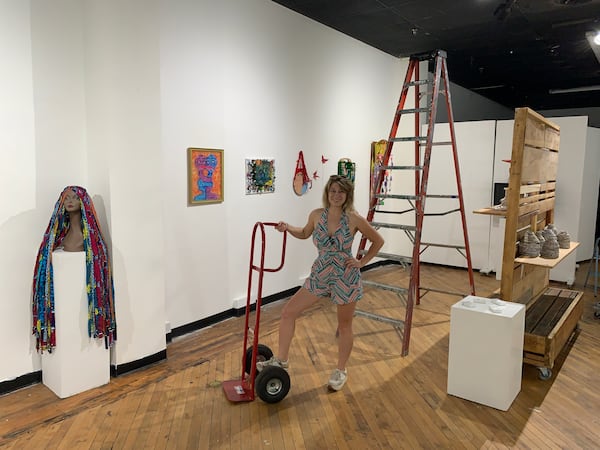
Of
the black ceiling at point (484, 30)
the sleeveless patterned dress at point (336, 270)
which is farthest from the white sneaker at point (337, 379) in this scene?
the black ceiling at point (484, 30)

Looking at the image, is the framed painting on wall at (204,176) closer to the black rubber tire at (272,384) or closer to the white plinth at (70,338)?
the white plinth at (70,338)

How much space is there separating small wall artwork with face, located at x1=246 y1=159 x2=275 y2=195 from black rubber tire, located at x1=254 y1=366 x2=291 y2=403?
244 cm

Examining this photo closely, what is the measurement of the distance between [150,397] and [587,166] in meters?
7.66

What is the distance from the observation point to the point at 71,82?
141 inches

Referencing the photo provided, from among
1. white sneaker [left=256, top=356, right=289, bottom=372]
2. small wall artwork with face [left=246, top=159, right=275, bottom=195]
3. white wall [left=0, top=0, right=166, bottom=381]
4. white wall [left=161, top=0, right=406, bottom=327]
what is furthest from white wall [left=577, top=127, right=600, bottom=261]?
white wall [left=0, top=0, right=166, bottom=381]

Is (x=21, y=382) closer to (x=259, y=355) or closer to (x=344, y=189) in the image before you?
(x=259, y=355)

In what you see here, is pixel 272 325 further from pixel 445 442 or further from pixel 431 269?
pixel 431 269

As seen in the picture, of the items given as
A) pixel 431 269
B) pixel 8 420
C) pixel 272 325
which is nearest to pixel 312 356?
pixel 272 325

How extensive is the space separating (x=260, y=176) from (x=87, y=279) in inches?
95.1

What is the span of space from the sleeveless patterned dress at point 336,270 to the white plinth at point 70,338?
1.65m

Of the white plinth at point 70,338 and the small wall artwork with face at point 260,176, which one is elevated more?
the small wall artwork with face at point 260,176

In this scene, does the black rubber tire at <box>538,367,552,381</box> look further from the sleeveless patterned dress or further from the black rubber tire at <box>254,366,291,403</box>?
the black rubber tire at <box>254,366,291,403</box>

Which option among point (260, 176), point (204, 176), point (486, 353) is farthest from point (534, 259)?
point (204, 176)

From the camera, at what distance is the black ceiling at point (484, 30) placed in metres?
5.52
